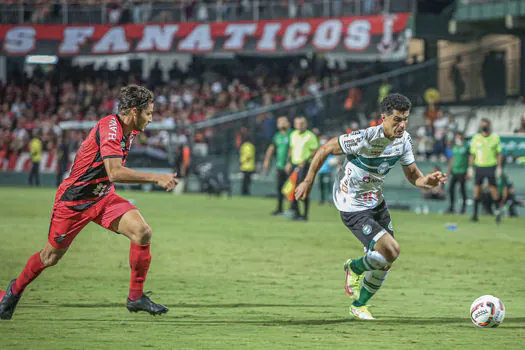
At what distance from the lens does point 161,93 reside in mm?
41906

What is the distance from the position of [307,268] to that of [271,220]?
849 cm

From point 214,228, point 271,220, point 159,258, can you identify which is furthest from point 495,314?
point 271,220

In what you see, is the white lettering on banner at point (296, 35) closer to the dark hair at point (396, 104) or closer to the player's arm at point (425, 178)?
the player's arm at point (425, 178)

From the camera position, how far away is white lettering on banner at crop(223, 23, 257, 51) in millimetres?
38812

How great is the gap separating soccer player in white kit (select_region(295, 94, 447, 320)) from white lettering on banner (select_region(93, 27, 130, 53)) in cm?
3333

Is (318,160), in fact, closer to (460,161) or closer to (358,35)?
(460,161)

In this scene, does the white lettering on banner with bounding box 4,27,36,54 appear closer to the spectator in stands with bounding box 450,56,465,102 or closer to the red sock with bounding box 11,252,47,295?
the spectator in stands with bounding box 450,56,465,102

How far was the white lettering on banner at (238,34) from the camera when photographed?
3881 cm

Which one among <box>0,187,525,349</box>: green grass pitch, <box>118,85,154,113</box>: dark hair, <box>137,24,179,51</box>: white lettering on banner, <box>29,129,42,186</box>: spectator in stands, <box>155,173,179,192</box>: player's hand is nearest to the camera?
<box>155,173,179,192</box>: player's hand

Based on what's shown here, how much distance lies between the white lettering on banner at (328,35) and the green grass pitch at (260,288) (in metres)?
16.0

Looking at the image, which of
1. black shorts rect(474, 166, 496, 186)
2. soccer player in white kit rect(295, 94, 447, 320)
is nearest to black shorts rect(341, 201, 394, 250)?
soccer player in white kit rect(295, 94, 447, 320)

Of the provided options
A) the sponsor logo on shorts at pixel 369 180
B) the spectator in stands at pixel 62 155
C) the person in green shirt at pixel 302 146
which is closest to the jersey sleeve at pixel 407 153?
the sponsor logo on shorts at pixel 369 180

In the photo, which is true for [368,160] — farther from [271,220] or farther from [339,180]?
[271,220]

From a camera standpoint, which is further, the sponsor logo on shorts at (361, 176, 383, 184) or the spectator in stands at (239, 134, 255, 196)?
the spectator in stands at (239, 134, 255, 196)
